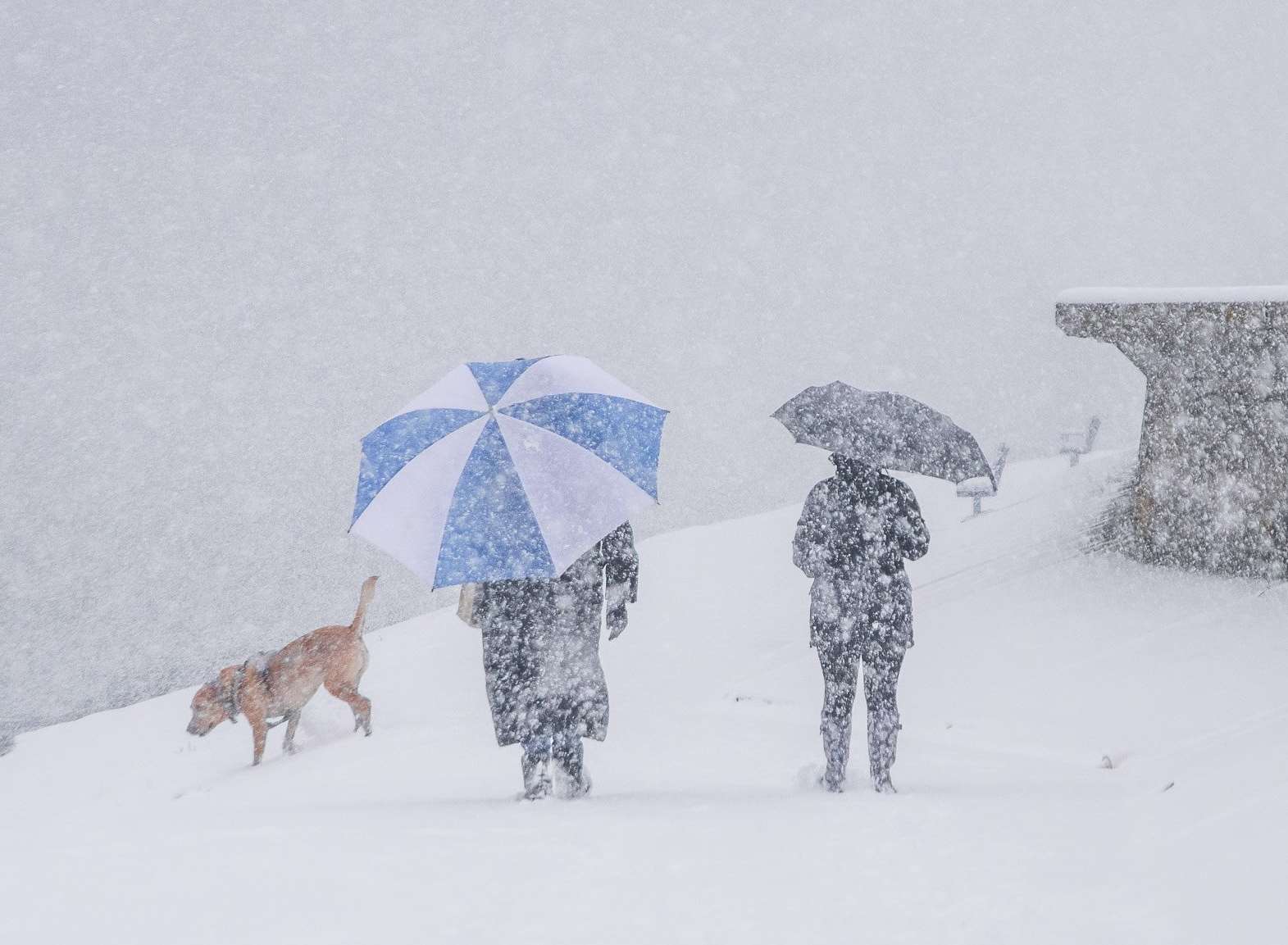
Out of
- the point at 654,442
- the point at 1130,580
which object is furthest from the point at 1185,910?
the point at 1130,580

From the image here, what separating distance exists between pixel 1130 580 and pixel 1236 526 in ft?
2.51

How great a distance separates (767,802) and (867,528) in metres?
1.19

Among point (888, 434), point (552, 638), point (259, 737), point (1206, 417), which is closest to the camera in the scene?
point (888, 434)

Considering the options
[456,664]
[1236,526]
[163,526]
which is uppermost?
[1236,526]

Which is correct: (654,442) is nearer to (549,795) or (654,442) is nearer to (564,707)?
(564,707)

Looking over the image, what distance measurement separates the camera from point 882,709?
169 inches

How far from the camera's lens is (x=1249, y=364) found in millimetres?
6840

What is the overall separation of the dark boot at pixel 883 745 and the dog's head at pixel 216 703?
4.41 m

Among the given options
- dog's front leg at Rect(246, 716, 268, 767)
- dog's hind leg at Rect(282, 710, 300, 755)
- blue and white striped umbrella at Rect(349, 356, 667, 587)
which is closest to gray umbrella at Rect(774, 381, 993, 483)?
blue and white striped umbrella at Rect(349, 356, 667, 587)

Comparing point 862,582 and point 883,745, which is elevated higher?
point 862,582

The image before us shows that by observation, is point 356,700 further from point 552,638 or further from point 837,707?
point 837,707

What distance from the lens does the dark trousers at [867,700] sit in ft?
13.9

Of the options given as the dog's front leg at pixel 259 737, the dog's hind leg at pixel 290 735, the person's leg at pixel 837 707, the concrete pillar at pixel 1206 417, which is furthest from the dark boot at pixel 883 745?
the dog's front leg at pixel 259 737

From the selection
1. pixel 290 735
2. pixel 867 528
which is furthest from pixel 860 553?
pixel 290 735
